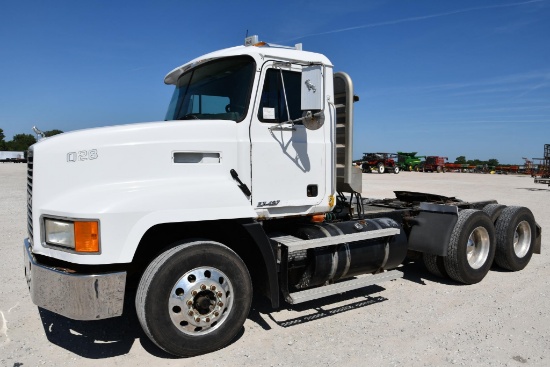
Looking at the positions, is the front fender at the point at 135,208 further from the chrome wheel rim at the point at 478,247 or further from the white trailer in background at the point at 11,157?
the white trailer in background at the point at 11,157

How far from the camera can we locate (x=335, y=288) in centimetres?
459

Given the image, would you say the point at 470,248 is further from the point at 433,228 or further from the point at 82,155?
the point at 82,155

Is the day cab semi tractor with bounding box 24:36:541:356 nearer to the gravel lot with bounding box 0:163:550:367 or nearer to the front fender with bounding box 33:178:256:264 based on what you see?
the front fender with bounding box 33:178:256:264

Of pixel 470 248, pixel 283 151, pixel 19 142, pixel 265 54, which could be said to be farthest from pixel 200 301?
pixel 19 142

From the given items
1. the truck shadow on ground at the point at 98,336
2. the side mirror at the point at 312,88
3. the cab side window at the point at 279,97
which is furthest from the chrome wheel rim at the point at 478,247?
the truck shadow on ground at the point at 98,336

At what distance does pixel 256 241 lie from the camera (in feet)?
13.2

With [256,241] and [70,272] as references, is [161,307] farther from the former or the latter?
[256,241]

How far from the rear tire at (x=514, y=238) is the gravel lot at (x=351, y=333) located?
0.74 metres

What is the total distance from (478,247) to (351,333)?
3.22m

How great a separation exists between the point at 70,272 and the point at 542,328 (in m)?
4.75

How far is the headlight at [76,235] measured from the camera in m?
3.28

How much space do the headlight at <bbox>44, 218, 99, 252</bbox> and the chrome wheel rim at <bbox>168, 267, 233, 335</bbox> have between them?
79 centimetres

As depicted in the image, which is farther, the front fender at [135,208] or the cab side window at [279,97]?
the cab side window at [279,97]

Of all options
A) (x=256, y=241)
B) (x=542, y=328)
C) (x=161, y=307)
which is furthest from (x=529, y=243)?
(x=161, y=307)
